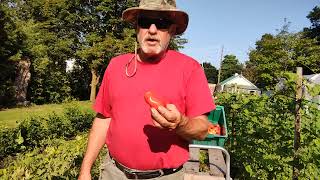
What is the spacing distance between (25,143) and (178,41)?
38081mm

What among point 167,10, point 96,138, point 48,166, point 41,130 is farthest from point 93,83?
point 167,10

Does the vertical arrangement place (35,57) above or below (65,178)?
above

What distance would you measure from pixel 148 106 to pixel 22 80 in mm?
33358

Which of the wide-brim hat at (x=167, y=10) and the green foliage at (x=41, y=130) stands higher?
the wide-brim hat at (x=167, y=10)

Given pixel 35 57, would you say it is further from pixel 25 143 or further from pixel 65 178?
pixel 65 178

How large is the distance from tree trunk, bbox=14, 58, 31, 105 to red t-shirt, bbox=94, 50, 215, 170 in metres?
32.1

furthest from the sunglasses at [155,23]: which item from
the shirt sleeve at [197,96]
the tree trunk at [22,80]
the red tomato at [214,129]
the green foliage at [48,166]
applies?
the tree trunk at [22,80]

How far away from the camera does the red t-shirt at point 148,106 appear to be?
9.93 feet

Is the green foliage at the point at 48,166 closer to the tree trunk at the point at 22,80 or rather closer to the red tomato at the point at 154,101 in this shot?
the red tomato at the point at 154,101

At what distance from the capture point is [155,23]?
3.23 metres

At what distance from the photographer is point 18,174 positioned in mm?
4520

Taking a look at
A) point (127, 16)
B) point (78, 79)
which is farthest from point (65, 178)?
point (78, 79)

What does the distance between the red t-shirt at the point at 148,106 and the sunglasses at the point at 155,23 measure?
229mm

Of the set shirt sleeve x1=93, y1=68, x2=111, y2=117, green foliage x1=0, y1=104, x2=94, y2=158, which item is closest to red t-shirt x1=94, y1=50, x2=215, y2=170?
shirt sleeve x1=93, y1=68, x2=111, y2=117
